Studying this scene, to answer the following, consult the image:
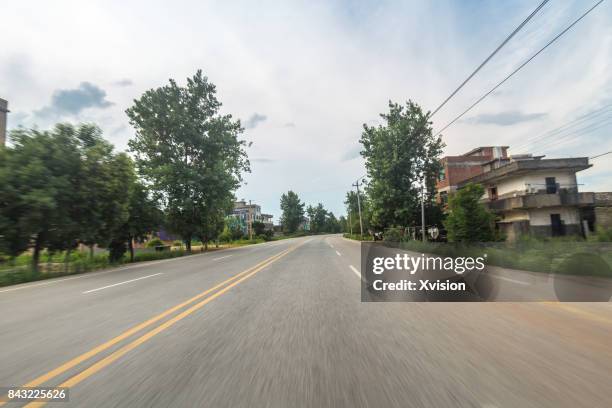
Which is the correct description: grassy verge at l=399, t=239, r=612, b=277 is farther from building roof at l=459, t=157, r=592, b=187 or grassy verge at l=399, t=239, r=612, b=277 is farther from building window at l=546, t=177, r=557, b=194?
building window at l=546, t=177, r=557, b=194

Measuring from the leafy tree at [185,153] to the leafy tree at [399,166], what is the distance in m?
14.2

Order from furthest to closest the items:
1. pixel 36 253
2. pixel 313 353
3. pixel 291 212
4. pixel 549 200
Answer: pixel 291 212 → pixel 549 200 → pixel 36 253 → pixel 313 353

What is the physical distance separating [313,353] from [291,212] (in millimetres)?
102523

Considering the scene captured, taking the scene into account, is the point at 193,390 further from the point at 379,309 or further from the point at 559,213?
the point at 559,213

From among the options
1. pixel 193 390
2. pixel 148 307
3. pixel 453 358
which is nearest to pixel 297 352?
pixel 193 390

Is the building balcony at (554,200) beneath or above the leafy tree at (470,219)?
above

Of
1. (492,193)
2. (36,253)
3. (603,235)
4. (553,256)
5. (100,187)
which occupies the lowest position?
(553,256)

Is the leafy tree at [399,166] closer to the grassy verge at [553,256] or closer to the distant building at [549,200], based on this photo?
the distant building at [549,200]

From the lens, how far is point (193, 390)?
8.80 ft

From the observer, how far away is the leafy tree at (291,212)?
10479 centimetres

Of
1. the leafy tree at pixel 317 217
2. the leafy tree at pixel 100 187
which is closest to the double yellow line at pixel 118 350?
the leafy tree at pixel 100 187

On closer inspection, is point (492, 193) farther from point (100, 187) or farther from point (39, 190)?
point (39, 190)

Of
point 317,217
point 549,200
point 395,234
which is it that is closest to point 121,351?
point 395,234

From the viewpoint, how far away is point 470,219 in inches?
630
